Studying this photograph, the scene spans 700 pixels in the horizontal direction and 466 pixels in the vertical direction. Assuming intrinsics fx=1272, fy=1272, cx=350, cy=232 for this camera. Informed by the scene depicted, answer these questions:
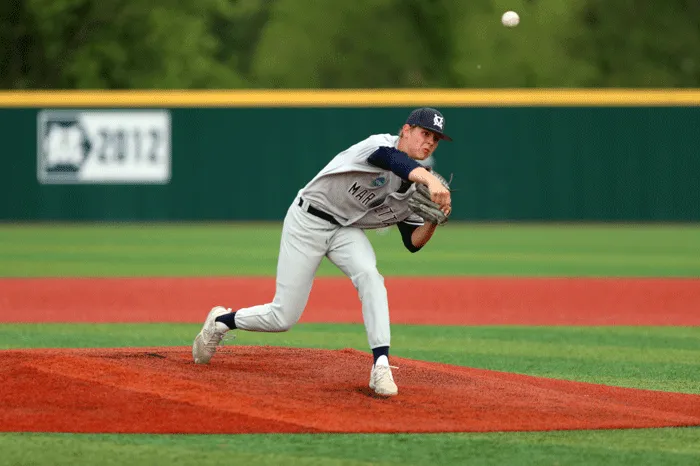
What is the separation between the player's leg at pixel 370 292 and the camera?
20.2 feet

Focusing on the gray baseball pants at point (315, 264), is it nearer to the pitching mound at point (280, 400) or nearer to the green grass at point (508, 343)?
the pitching mound at point (280, 400)

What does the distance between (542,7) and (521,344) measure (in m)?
33.0

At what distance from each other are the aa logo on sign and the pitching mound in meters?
16.8

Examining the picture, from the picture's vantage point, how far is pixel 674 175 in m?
23.2

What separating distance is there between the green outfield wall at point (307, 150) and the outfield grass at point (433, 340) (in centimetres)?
145

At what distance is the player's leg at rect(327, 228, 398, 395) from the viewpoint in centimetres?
615

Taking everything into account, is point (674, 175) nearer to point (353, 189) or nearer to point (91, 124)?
point (91, 124)

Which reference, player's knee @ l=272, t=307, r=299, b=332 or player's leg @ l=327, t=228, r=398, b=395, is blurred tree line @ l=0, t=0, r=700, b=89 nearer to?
player's knee @ l=272, t=307, r=299, b=332

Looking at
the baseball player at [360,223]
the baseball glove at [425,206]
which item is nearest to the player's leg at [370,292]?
the baseball player at [360,223]

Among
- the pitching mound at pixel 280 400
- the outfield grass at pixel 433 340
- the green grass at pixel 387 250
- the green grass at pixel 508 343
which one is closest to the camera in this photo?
the outfield grass at pixel 433 340

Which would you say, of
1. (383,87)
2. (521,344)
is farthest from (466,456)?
(383,87)

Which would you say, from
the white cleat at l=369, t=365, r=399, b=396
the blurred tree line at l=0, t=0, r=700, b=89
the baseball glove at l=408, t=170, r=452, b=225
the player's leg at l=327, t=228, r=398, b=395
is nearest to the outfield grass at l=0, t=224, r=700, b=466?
the white cleat at l=369, t=365, r=399, b=396

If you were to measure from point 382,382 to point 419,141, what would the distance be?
46.2 inches

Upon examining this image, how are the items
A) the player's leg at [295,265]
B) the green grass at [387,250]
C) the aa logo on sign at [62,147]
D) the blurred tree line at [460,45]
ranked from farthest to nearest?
the blurred tree line at [460,45] → the aa logo on sign at [62,147] → the green grass at [387,250] → the player's leg at [295,265]
